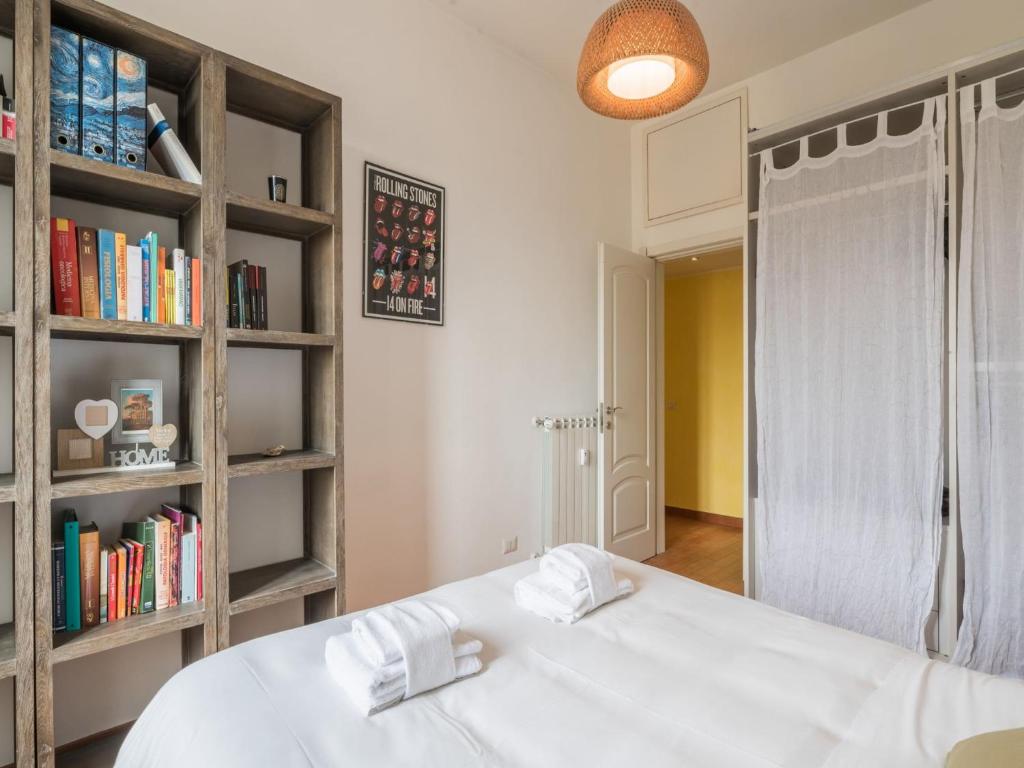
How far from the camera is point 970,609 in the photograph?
208cm

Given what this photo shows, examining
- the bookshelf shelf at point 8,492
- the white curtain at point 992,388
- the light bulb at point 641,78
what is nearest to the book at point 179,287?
the bookshelf shelf at point 8,492

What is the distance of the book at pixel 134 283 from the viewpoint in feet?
5.06

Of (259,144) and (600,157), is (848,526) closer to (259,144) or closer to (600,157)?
(600,157)

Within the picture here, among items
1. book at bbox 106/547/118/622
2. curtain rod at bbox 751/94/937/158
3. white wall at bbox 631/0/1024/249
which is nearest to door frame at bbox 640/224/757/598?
white wall at bbox 631/0/1024/249

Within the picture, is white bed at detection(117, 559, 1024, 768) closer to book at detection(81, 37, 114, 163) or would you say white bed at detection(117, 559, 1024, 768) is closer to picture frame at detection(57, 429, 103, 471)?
picture frame at detection(57, 429, 103, 471)

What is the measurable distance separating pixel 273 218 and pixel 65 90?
61cm

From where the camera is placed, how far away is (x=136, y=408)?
1.65 metres

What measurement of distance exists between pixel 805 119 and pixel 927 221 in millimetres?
763

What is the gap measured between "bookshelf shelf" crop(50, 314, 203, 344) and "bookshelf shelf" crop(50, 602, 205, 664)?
0.82 metres

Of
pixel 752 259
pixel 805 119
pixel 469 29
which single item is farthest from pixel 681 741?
pixel 469 29

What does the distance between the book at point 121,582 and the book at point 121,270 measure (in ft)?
2.26

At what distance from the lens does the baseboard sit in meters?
4.67

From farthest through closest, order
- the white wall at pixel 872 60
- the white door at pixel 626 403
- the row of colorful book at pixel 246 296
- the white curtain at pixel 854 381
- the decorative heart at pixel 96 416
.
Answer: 1. the white door at pixel 626 403
2. the white wall at pixel 872 60
3. the white curtain at pixel 854 381
4. the row of colorful book at pixel 246 296
5. the decorative heart at pixel 96 416

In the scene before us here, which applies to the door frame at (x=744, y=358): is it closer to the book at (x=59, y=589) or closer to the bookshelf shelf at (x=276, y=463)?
the bookshelf shelf at (x=276, y=463)
